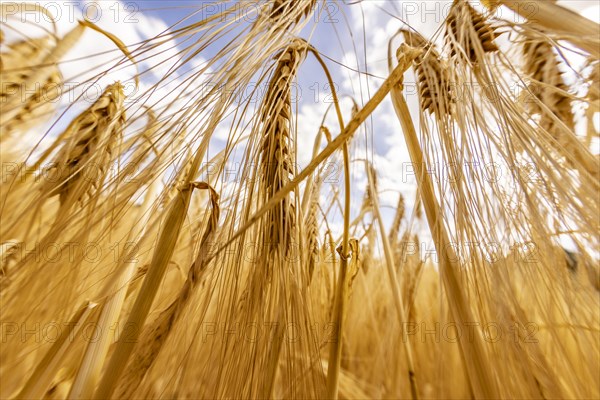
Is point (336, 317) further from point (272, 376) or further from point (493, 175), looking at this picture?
point (493, 175)

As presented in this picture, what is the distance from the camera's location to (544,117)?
0.91 meters

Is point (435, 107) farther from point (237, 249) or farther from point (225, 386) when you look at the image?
point (225, 386)

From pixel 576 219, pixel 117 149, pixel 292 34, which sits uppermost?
pixel 292 34

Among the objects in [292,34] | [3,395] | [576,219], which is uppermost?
[292,34]

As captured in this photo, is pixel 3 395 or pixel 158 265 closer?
pixel 158 265

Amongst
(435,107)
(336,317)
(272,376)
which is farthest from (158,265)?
(435,107)

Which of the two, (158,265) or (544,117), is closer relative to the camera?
(158,265)

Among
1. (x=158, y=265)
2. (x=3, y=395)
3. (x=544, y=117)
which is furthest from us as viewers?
(x=544, y=117)

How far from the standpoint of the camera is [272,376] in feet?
1.68

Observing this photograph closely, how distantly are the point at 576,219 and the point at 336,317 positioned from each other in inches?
15.5

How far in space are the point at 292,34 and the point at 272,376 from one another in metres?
0.55

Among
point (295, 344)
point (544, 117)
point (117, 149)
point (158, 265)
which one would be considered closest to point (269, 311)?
point (295, 344)

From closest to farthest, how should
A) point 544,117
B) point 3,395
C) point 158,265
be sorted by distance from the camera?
point 158,265
point 3,395
point 544,117

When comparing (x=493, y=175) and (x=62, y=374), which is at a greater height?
(x=493, y=175)
